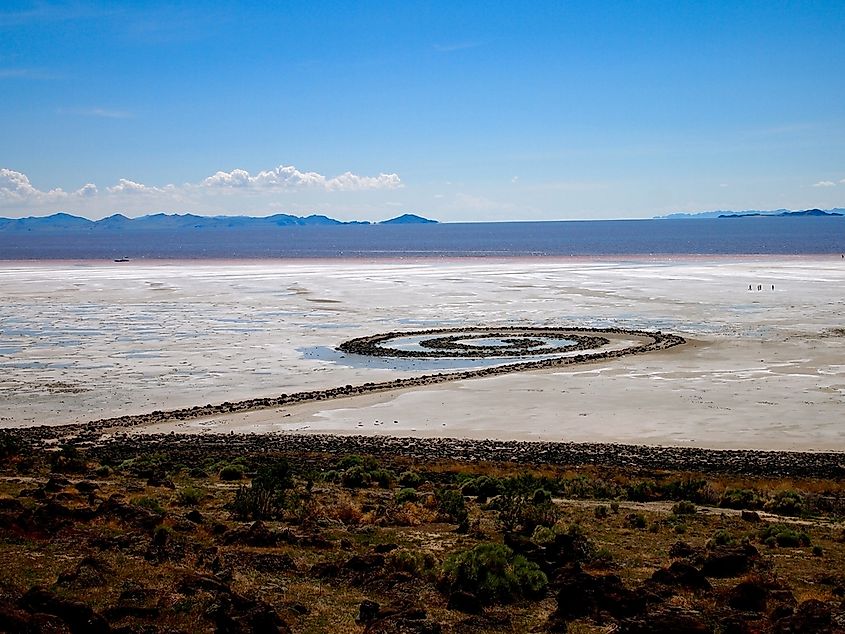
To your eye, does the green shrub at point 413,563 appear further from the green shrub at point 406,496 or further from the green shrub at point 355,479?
the green shrub at point 355,479

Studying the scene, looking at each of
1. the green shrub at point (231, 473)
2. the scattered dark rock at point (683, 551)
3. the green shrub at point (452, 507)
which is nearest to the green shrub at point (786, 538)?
the scattered dark rock at point (683, 551)

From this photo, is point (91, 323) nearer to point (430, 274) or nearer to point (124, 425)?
point (124, 425)

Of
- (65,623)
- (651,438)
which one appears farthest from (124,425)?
(65,623)

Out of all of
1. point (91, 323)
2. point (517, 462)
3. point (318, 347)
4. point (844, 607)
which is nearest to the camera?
point (844, 607)

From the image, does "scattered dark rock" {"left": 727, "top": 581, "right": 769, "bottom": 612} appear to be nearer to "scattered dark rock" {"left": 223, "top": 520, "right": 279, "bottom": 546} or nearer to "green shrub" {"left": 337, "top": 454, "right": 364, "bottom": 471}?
"scattered dark rock" {"left": 223, "top": 520, "right": 279, "bottom": 546}

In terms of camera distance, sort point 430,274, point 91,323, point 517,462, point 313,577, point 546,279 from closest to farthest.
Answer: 1. point 313,577
2. point 517,462
3. point 91,323
4. point 546,279
5. point 430,274

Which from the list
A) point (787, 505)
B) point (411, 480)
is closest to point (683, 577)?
point (787, 505)
